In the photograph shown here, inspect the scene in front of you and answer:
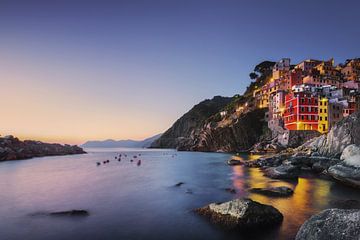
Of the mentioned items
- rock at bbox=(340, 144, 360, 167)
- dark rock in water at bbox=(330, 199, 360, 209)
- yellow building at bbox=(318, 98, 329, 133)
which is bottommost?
dark rock in water at bbox=(330, 199, 360, 209)

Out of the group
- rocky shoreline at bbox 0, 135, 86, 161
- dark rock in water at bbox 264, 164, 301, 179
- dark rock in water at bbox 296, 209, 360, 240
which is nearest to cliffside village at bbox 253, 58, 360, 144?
dark rock in water at bbox 264, 164, 301, 179

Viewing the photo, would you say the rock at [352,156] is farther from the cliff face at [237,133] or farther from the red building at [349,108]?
the cliff face at [237,133]

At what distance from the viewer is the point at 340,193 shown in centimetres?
2441

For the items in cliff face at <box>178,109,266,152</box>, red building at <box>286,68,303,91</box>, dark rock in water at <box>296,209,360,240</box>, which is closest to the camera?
dark rock in water at <box>296,209,360,240</box>

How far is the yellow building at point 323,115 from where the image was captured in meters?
80.8

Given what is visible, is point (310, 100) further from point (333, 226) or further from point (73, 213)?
point (333, 226)

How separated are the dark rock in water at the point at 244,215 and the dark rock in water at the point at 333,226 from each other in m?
4.96

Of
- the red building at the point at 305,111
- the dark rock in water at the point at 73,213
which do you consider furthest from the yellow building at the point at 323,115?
the dark rock in water at the point at 73,213

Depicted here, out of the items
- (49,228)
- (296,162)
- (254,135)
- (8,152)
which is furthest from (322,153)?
(8,152)

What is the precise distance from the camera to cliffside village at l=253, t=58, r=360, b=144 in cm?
8100

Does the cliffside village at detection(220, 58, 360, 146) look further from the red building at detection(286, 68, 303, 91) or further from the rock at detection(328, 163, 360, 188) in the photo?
the rock at detection(328, 163, 360, 188)

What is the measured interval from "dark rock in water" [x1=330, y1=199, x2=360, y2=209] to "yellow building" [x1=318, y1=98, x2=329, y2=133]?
68064 millimetres

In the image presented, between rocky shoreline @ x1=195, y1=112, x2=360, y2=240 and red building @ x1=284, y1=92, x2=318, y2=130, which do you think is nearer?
rocky shoreline @ x1=195, y1=112, x2=360, y2=240

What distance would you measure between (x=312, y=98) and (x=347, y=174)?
60.9 meters
